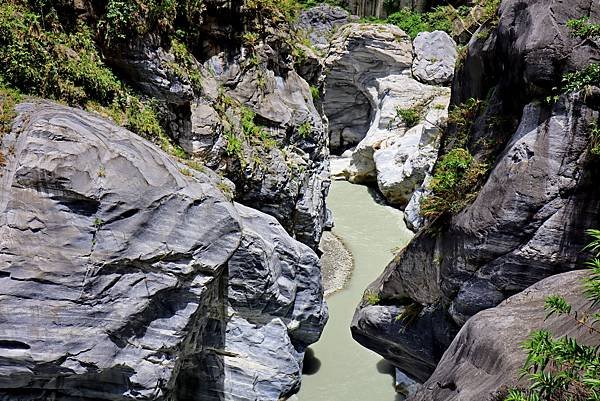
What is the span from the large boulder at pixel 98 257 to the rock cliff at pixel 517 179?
12.9 feet

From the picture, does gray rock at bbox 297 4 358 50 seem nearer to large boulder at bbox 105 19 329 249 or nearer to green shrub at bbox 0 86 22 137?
large boulder at bbox 105 19 329 249

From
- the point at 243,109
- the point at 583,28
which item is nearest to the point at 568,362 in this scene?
the point at 583,28

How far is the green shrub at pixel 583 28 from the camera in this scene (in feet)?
22.5

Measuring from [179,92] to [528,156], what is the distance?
25.5 feet

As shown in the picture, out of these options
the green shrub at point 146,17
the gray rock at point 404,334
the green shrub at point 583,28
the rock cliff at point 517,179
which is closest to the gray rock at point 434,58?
the green shrub at point 146,17

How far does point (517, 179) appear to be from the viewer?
7.82m

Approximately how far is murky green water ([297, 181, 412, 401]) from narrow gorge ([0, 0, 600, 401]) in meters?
0.08

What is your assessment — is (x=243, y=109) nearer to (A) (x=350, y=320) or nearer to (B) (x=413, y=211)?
(A) (x=350, y=320)

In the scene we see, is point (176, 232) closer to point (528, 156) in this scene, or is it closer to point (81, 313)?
point (81, 313)

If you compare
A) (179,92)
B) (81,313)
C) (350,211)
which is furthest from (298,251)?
(350,211)

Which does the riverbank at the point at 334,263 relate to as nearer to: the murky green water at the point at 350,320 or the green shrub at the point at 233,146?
the murky green water at the point at 350,320

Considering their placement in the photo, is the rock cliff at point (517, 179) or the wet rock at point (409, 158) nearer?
the rock cliff at point (517, 179)

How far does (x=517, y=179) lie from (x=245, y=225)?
17.7 ft

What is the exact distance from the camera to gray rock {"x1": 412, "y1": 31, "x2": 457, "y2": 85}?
26.7 m
